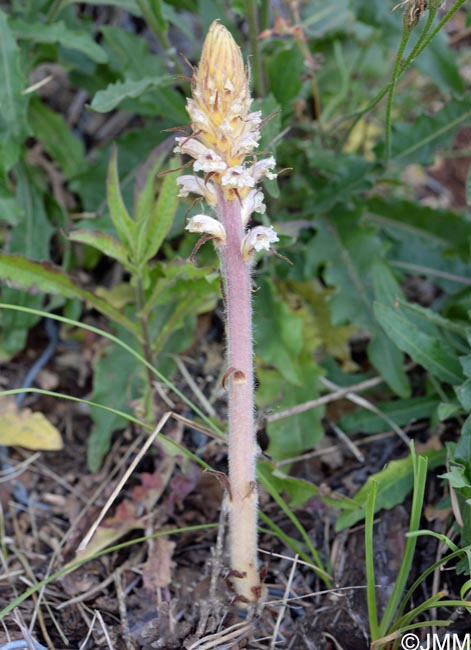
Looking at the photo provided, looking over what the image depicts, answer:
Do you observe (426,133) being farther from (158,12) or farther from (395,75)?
(158,12)

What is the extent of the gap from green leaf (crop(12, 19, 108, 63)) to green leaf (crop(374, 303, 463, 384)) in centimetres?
136

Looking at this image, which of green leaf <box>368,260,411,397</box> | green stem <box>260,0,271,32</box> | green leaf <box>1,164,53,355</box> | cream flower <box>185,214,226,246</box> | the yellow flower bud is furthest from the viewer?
green leaf <box>1,164,53,355</box>

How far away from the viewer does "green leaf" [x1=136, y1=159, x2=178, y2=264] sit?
84.0 inches

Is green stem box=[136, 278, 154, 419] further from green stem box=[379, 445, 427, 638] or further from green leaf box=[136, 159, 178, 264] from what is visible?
green stem box=[379, 445, 427, 638]

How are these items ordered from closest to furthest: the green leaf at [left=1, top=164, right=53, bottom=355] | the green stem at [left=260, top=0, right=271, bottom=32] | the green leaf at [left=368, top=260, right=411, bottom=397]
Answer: the green leaf at [left=368, top=260, right=411, bottom=397] → the green stem at [left=260, top=0, right=271, bottom=32] → the green leaf at [left=1, top=164, right=53, bottom=355]

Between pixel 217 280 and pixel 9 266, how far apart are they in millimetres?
627

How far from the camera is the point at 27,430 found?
7.85 feet

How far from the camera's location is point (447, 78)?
2.66 m

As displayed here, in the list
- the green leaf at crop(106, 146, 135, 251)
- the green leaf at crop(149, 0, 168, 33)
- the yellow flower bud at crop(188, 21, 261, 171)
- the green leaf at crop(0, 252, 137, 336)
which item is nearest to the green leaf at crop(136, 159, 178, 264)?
the green leaf at crop(106, 146, 135, 251)

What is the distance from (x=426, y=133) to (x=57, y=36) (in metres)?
1.35

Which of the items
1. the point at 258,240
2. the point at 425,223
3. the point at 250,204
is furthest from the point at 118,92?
the point at 425,223

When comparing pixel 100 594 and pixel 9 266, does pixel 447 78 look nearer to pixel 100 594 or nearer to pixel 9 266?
pixel 9 266

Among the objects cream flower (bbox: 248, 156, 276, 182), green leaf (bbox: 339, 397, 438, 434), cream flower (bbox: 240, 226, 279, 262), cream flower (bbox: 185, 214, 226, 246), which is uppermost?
cream flower (bbox: 248, 156, 276, 182)

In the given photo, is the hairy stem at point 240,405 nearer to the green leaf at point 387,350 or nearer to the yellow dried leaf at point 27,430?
the green leaf at point 387,350
